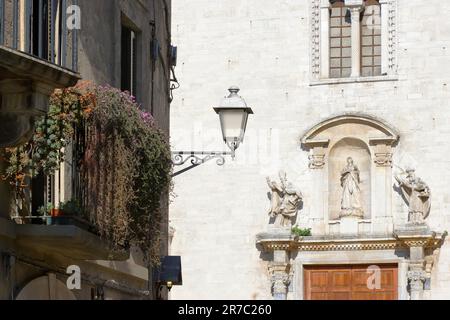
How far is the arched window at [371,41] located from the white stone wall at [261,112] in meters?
0.47

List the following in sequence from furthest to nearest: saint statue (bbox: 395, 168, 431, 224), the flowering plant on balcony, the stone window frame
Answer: the stone window frame < saint statue (bbox: 395, 168, 431, 224) < the flowering plant on balcony

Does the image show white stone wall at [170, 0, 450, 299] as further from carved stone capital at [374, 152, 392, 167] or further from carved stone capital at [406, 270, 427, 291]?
carved stone capital at [406, 270, 427, 291]

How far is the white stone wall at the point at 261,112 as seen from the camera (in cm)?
3005

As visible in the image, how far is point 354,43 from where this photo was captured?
101 ft

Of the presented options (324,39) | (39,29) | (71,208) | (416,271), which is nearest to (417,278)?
(416,271)

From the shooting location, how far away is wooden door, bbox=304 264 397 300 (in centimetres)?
2978

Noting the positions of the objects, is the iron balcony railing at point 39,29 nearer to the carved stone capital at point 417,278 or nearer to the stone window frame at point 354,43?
the carved stone capital at point 417,278

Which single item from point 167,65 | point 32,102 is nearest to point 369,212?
point 167,65

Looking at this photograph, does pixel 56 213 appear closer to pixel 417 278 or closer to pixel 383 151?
pixel 417 278

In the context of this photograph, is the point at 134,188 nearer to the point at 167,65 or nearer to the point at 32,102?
the point at 32,102

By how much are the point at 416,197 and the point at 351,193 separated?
1.40m

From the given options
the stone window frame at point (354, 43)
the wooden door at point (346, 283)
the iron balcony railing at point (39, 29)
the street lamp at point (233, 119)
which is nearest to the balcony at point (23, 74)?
the iron balcony railing at point (39, 29)

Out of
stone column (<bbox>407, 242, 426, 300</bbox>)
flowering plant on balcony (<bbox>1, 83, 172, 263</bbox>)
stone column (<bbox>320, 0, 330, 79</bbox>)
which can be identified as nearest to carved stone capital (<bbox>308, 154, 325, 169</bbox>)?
stone column (<bbox>320, 0, 330, 79</bbox>)

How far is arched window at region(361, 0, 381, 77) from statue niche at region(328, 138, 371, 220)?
65.1 inches
